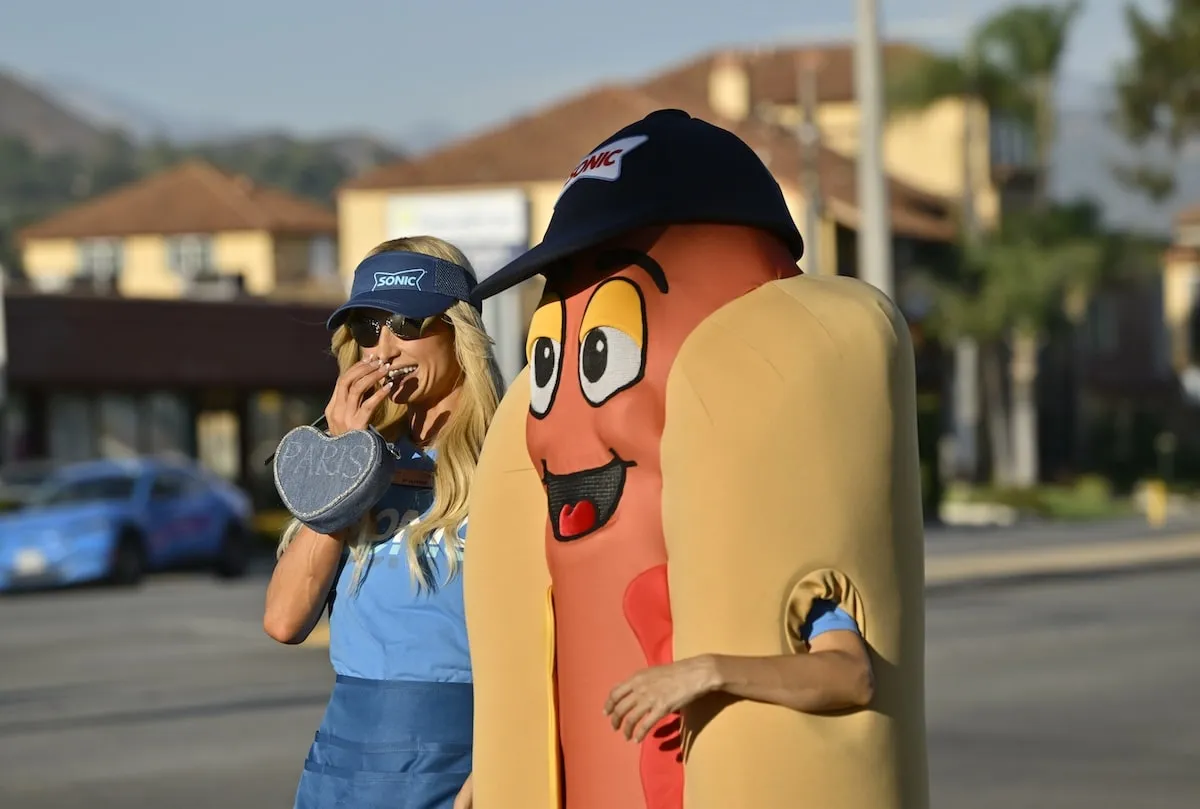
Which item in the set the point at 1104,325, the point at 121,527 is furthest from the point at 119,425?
the point at 1104,325

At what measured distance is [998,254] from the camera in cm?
5516

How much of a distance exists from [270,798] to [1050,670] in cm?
698

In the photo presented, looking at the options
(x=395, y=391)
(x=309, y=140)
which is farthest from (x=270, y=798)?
(x=309, y=140)

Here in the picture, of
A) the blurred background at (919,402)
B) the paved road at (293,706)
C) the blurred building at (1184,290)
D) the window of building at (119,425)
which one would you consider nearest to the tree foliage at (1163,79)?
the blurred background at (919,402)

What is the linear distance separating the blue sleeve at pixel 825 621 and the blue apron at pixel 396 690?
41.3 inches

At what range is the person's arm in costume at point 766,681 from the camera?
2900 millimetres

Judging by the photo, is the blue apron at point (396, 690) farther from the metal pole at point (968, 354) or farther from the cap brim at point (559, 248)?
the metal pole at point (968, 354)

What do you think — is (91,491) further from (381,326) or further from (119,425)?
(381,326)

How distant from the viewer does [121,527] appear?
2500 centimetres

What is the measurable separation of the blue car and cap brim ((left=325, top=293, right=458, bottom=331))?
69.5 ft

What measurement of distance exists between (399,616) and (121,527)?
21.7 meters

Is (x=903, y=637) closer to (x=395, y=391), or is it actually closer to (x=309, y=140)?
(x=395, y=391)

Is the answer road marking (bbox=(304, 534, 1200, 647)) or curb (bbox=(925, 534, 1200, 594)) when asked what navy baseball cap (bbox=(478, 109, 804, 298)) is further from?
curb (bbox=(925, 534, 1200, 594))

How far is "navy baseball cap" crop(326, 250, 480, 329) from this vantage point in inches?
160
